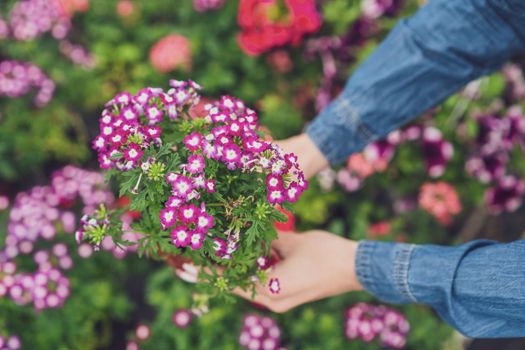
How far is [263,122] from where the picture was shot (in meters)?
2.72

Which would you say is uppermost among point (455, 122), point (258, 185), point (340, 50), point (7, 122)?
point (258, 185)

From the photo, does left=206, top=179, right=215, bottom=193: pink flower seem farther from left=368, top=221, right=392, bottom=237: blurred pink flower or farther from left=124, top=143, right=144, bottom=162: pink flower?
left=368, top=221, right=392, bottom=237: blurred pink flower

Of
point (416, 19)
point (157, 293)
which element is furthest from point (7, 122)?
point (416, 19)

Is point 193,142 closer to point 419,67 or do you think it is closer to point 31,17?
point 419,67

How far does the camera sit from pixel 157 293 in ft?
7.77

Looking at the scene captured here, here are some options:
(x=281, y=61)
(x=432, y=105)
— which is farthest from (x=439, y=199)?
(x=281, y=61)

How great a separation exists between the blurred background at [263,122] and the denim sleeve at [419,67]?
2.32 ft

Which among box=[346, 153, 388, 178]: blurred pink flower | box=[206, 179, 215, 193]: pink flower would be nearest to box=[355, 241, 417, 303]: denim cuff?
box=[206, 179, 215, 193]: pink flower

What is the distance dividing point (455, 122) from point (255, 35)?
1109mm

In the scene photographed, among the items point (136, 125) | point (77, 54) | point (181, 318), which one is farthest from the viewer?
point (77, 54)

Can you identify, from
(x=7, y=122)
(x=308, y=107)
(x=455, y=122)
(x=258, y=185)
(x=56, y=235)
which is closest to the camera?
(x=258, y=185)

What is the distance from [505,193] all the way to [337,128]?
48.7 inches

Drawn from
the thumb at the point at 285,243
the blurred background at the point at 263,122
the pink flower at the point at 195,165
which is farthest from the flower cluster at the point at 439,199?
the pink flower at the point at 195,165

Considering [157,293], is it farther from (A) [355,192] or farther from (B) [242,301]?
(A) [355,192]
